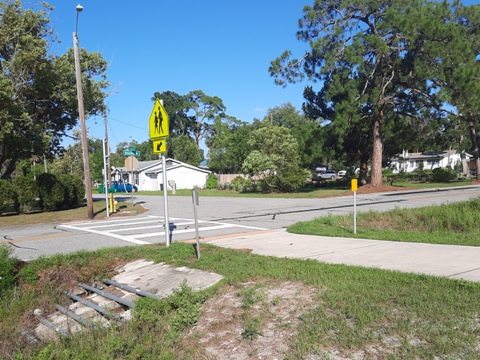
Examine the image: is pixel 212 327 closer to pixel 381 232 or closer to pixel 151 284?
pixel 151 284

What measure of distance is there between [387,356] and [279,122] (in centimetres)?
9028

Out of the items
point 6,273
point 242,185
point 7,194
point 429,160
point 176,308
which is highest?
point 429,160

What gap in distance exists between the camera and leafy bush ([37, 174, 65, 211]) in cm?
2350

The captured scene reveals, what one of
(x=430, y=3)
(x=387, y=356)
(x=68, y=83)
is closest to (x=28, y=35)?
(x=68, y=83)

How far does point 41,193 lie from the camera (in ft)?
76.9

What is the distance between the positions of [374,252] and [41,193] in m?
20.1

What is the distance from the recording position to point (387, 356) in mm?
3984

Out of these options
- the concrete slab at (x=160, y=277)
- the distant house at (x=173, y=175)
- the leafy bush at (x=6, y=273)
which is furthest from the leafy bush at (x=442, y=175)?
the leafy bush at (x=6, y=273)

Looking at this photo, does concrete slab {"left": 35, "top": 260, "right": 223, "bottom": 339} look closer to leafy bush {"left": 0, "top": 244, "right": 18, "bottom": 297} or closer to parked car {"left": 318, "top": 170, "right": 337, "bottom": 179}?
leafy bush {"left": 0, "top": 244, "right": 18, "bottom": 297}

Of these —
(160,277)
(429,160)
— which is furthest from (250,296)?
(429,160)

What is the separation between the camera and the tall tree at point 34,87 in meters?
20.4

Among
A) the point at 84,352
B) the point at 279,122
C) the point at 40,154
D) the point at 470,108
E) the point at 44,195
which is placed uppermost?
the point at 279,122

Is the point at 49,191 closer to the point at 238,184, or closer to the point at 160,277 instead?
the point at 160,277

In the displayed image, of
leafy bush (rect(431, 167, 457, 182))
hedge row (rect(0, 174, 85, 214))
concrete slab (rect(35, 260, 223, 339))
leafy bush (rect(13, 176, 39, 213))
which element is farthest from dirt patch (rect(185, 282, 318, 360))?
leafy bush (rect(431, 167, 457, 182))
